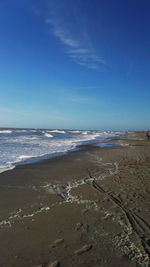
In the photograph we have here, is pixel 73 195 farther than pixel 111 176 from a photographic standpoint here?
No

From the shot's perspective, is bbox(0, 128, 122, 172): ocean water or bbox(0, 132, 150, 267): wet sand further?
bbox(0, 128, 122, 172): ocean water

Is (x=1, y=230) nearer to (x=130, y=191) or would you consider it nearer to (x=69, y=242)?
(x=69, y=242)

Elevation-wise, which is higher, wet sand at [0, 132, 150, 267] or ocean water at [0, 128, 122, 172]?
ocean water at [0, 128, 122, 172]

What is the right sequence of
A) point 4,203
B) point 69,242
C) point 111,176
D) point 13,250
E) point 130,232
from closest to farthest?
point 13,250
point 69,242
point 130,232
point 4,203
point 111,176

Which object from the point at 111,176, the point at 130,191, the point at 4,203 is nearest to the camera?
the point at 4,203

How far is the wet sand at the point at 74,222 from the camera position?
11.1ft

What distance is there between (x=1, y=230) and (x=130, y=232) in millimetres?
2949

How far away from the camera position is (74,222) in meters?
4.61

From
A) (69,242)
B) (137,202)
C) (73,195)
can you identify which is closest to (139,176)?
(137,202)

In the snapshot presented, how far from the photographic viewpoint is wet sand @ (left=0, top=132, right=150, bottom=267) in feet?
11.1

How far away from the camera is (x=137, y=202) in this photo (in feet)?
19.4

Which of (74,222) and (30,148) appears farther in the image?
(30,148)

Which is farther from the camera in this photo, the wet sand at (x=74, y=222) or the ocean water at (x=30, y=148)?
the ocean water at (x=30, y=148)

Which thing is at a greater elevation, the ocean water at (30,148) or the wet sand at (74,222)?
the ocean water at (30,148)
